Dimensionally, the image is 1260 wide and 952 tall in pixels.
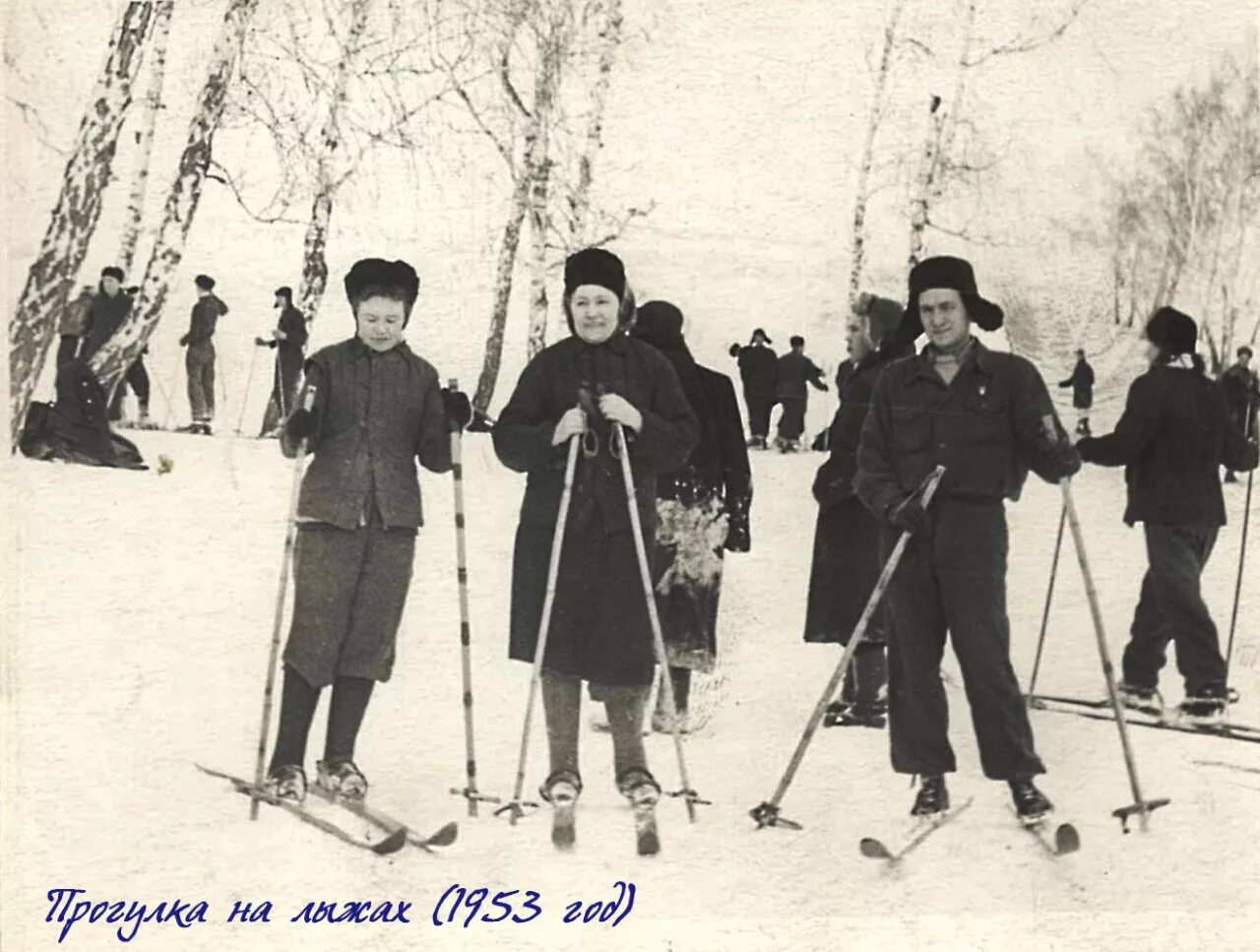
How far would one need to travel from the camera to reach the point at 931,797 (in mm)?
4465

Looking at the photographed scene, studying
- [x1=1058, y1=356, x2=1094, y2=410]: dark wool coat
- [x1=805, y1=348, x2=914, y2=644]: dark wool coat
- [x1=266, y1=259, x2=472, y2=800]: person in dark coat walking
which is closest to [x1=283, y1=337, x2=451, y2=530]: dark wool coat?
[x1=266, y1=259, x2=472, y2=800]: person in dark coat walking

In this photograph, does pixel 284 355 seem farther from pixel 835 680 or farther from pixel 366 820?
pixel 835 680

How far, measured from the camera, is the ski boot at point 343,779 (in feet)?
14.5

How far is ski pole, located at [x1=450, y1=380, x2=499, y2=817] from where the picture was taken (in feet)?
14.5

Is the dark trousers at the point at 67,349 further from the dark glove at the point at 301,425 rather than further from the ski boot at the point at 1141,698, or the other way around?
the ski boot at the point at 1141,698

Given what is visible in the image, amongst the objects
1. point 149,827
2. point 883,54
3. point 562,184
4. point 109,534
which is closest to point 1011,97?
point 883,54


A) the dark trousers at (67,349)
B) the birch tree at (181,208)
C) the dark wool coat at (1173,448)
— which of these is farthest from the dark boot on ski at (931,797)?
the dark trousers at (67,349)

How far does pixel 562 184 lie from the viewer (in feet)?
16.0

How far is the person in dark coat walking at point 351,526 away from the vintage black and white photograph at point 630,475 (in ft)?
0.05

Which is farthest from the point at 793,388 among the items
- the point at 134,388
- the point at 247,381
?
the point at 134,388

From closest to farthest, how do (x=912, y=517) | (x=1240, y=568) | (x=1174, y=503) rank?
(x=912, y=517)
(x=1174, y=503)
(x=1240, y=568)

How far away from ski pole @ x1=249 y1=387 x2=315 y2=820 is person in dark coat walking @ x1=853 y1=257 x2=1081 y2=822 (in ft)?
5.09

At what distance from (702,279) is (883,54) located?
94cm

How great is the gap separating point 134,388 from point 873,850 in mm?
2591
